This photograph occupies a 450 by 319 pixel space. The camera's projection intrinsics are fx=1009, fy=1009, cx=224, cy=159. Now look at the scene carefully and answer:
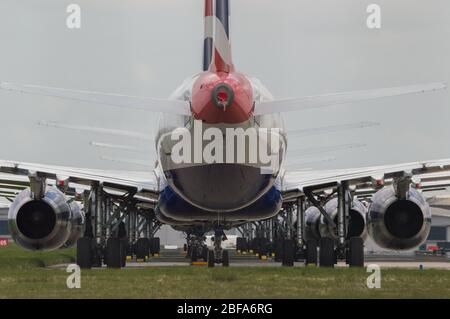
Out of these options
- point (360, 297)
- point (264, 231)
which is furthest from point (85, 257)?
point (264, 231)

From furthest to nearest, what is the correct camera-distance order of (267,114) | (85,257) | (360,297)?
(85,257)
(267,114)
(360,297)

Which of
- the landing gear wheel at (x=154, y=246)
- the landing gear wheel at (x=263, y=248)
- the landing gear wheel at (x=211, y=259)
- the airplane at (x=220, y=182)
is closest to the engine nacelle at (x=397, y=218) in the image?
the airplane at (x=220, y=182)

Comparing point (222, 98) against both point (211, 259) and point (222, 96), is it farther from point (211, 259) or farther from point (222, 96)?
point (211, 259)

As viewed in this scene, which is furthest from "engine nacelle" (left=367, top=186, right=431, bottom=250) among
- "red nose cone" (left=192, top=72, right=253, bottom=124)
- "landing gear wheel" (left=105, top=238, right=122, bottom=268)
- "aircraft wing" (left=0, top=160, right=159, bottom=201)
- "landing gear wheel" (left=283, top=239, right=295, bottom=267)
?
"red nose cone" (left=192, top=72, right=253, bottom=124)

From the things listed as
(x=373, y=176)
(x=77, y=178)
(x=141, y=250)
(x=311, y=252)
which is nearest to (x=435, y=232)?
(x=141, y=250)

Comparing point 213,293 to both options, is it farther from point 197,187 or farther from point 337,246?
point 337,246

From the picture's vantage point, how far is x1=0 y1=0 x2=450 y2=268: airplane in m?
21.0

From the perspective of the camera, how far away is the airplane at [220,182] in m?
21.0

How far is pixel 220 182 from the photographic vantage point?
2411 cm

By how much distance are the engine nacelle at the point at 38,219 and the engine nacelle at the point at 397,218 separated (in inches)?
353

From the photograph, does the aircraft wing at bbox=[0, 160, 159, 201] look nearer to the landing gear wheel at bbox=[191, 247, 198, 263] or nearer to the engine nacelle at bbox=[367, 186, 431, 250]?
the landing gear wheel at bbox=[191, 247, 198, 263]

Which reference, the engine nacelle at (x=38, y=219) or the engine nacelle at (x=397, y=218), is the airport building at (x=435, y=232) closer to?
the engine nacelle at (x=38, y=219)
